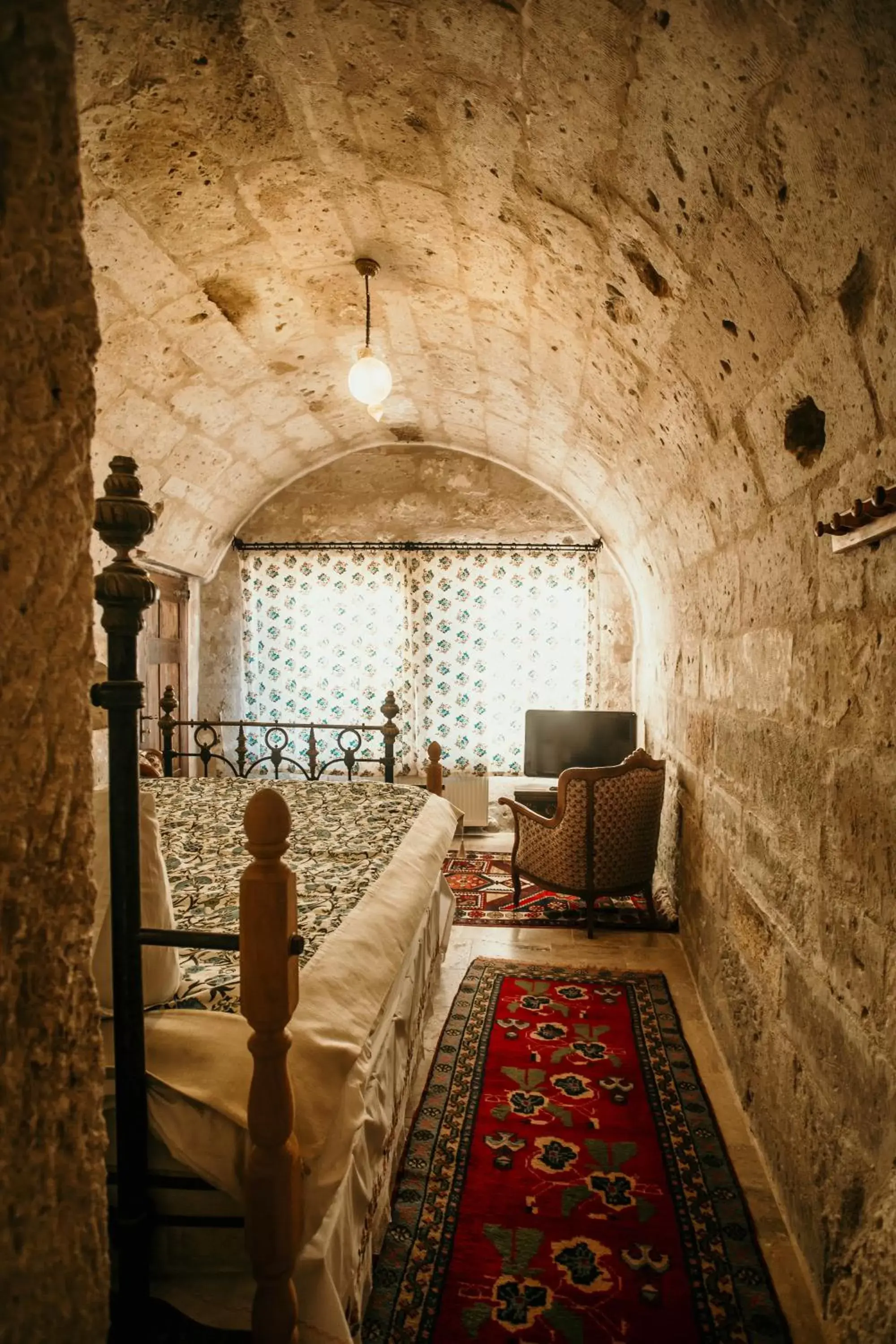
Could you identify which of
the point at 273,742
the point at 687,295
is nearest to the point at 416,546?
the point at 273,742

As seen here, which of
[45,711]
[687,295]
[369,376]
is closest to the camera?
[45,711]

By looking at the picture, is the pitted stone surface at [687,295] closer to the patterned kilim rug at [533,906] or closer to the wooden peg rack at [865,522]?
the wooden peg rack at [865,522]

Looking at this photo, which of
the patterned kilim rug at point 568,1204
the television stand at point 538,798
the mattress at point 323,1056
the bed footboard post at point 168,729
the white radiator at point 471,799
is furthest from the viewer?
the white radiator at point 471,799

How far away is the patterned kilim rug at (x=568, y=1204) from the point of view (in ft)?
5.16

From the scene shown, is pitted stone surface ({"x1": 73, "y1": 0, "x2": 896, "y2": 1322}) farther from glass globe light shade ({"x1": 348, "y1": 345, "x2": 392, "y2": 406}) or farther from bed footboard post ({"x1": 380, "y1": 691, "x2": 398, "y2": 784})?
bed footboard post ({"x1": 380, "y1": 691, "x2": 398, "y2": 784})

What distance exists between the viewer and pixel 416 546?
593 cm

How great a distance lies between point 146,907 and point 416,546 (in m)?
4.72

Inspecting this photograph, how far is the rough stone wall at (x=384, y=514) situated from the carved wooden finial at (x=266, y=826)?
189 inches

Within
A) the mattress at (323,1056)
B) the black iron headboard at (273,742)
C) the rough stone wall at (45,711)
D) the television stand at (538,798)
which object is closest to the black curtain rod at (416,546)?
the black iron headboard at (273,742)

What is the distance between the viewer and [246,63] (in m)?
2.07

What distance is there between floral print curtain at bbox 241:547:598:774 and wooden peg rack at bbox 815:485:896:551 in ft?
14.0

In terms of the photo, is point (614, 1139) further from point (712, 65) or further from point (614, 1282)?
point (712, 65)

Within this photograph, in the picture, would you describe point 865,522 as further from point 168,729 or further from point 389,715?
point 168,729

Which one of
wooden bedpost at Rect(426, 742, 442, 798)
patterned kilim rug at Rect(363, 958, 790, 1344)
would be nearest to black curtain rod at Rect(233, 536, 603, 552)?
wooden bedpost at Rect(426, 742, 442, 798)
